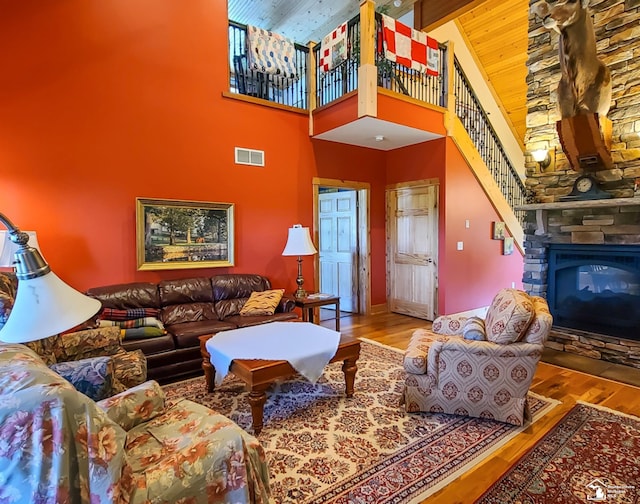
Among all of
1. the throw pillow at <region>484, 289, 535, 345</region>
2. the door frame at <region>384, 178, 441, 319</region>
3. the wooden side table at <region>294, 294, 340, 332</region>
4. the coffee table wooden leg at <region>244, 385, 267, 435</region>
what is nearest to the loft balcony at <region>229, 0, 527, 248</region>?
the door frame at <region>384, 178, 441, 319</region>

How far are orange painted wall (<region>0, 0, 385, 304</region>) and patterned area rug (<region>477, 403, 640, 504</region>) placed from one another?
3599mm

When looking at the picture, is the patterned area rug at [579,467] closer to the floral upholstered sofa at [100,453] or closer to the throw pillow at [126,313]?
the floral upholstered sofa at [100,453]

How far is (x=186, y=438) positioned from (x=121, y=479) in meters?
0.36

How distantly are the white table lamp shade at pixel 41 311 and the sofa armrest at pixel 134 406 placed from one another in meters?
0.82

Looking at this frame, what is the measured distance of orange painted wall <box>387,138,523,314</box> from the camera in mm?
5273

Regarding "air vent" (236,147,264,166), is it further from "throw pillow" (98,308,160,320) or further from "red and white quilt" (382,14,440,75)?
"throw pillow" (98,308,160,320)

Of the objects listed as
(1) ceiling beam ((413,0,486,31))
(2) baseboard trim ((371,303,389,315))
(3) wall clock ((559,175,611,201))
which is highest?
(1) ceiling beam ((413,0,486,31))

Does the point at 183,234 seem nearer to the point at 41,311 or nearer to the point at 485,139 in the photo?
the point at 41,311

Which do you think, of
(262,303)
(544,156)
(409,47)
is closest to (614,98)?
(544,156)

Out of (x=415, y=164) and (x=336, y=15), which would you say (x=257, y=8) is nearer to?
(x=336, y=15)

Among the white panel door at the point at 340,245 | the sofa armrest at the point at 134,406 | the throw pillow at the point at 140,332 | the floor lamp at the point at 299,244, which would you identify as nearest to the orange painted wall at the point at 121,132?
the floor lamp at the point at 299,244

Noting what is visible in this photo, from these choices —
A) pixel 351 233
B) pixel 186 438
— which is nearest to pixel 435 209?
pixel 351 233

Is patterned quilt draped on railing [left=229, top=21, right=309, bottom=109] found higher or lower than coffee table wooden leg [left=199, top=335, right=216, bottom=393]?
higher

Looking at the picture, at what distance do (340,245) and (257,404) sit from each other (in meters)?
4.10
